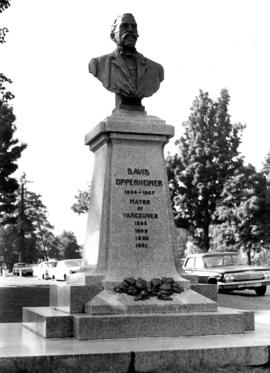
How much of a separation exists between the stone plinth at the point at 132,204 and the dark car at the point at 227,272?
39.1 feet

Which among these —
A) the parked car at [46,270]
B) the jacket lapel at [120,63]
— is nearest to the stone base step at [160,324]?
the jacket lapel at [120,63]

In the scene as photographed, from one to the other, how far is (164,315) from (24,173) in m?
81.7

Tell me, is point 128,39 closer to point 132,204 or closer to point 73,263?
point 132,204

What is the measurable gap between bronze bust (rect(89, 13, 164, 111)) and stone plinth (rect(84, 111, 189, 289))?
0.45 m

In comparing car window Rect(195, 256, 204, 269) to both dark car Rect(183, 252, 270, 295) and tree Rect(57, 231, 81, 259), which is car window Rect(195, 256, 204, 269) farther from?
tree Rect(57, 231, 81, 259)

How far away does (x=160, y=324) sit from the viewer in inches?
308

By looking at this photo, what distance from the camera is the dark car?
20.6m

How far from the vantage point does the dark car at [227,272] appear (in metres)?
20.6

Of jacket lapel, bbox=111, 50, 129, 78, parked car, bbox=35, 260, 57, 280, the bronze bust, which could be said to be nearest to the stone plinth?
the bronze bust

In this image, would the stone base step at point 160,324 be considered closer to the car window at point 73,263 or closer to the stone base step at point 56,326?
the stone base step at point 56,326

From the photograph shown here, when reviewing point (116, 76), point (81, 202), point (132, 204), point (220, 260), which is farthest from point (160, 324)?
point (81, 202)

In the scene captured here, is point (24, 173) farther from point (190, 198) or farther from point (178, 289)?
point (178, 289)

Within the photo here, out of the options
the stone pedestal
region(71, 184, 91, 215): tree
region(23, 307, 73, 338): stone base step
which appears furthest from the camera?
region(71, 184, 91, 215): tree

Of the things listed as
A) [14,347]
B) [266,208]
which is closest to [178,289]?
[14,347]
